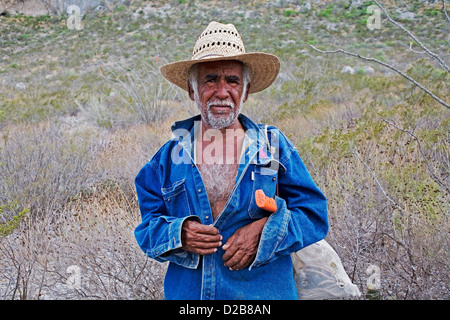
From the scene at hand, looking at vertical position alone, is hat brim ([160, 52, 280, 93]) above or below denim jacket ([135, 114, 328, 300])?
above

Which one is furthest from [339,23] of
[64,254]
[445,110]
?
[64,254]

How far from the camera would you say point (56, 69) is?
20.5 m

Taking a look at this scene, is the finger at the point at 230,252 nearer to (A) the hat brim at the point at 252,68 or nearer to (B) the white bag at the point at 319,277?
(B) the white bag at the point at 319,277

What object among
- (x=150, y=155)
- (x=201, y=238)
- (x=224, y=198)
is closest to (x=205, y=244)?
(x=201, y=238)

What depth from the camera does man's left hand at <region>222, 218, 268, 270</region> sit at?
1515 mm

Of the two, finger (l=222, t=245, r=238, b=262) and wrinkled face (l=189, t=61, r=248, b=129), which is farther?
wrinkled face (l=189, t=61, r=248, b=129)

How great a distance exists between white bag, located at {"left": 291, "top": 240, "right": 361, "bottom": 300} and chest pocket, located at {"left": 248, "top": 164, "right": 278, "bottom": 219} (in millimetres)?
453

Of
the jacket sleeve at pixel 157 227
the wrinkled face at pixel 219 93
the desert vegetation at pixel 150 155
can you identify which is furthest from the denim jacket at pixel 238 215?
the desert vegetation at pixel 150 155

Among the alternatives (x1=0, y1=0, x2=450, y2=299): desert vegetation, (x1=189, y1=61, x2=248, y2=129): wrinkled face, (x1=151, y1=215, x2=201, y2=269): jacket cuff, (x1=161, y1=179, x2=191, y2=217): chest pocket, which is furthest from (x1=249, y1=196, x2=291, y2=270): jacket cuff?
(x1=0, y1=0, x2=450, y2=299): desert vegetation

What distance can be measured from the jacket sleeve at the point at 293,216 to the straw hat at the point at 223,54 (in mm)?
446

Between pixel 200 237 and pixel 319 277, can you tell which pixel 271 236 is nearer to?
pixel 200 237

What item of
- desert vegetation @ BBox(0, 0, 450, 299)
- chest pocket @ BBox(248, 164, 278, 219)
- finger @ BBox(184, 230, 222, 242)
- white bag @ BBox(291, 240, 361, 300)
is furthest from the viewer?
desert vegetation @ BBox(0, 0, 450, 299)

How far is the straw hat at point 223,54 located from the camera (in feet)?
5.39

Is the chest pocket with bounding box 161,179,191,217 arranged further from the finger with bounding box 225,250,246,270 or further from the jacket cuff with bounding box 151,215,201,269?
the finger with bounding box 225,250,246,270
